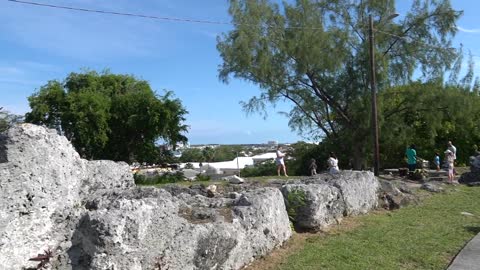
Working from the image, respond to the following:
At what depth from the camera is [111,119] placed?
3428 cm

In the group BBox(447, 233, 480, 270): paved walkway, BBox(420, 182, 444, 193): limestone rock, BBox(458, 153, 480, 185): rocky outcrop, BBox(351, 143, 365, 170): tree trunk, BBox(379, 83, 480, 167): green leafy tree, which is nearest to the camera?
BBox(447, 233, 480, 270): paved walkway

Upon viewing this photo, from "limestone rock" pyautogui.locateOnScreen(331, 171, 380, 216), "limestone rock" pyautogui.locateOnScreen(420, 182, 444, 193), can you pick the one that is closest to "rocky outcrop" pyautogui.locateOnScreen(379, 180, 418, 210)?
"limestone rock" pyautogui.locateOnScreen(331, 171, 380, 216)

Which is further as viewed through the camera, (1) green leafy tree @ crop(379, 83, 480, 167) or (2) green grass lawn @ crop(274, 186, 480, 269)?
(1) green leafy tree @ crop(379, 83, 480, 167)

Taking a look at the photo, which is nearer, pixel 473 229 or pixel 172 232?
pixel 172 232

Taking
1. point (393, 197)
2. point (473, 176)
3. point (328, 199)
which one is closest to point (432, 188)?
point (393, 197)

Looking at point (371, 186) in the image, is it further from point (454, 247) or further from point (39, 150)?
point (39, 150)

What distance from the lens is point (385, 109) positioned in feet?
93.5

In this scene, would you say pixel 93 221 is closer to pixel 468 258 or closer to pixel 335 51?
pixel 468 258

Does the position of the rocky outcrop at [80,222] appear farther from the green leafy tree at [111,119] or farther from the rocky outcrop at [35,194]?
the green leafy tree at [111,119]

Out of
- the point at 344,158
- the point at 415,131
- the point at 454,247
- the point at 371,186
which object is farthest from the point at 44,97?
the point at 454,247

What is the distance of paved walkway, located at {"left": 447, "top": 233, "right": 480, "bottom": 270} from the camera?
677 cm

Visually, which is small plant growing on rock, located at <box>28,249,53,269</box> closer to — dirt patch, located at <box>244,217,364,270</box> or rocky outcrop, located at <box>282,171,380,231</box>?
dirt patch, located at <box>244,217,364,270</box>

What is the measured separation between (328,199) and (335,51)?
19099mm

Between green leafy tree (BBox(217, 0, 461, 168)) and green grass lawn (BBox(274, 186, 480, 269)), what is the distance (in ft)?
53.4
